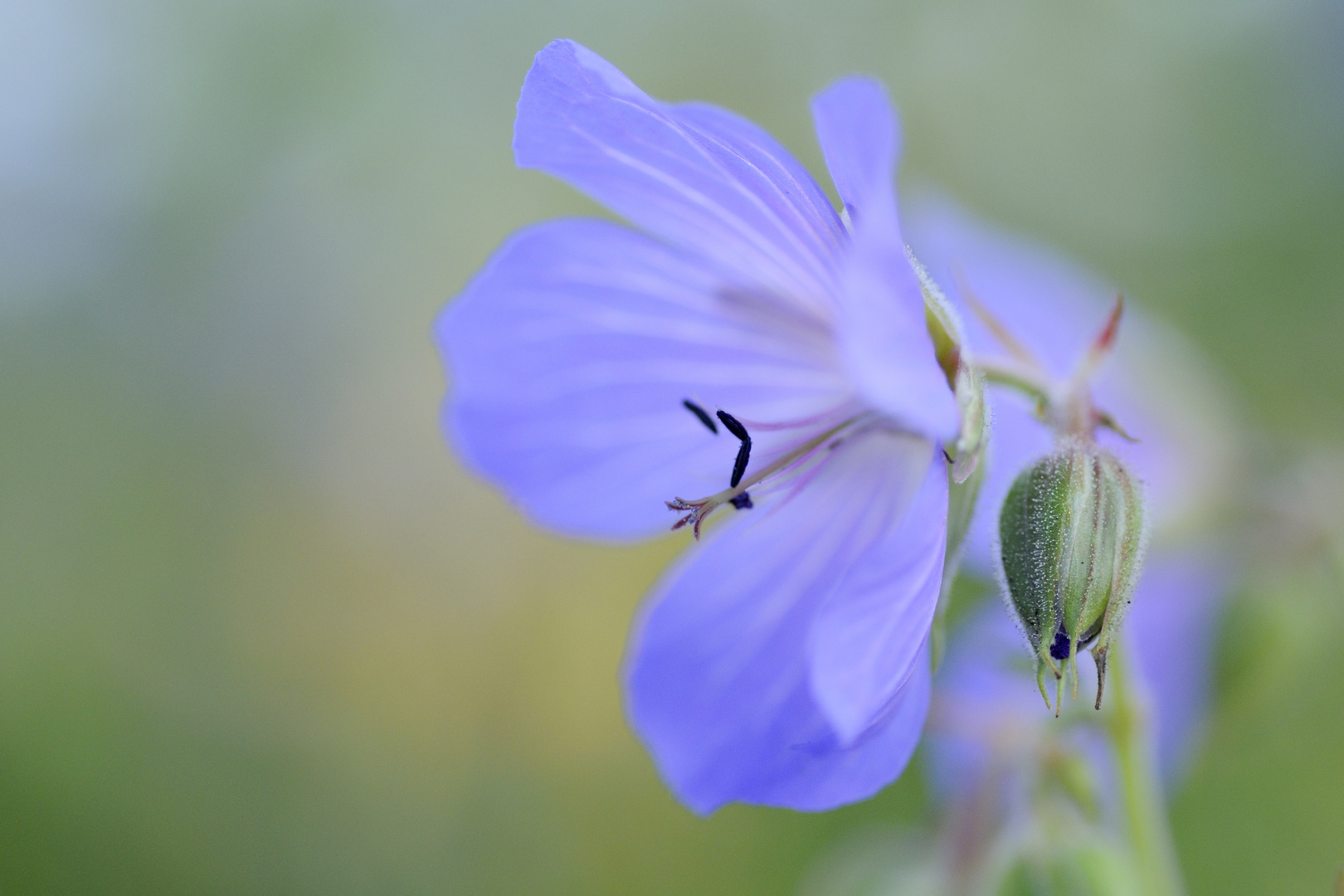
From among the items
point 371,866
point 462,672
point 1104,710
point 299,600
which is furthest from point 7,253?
point 1104,710

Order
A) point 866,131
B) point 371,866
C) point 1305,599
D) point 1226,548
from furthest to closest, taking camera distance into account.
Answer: point 371,866 → point 1226,548 → point 1305,599 → point 866,131

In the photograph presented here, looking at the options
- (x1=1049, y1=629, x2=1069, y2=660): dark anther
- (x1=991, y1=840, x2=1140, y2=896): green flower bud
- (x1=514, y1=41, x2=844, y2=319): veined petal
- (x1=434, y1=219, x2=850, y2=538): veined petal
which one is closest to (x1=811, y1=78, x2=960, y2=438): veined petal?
(x1=514, y1=41, x2=844, y2=319): veined petal

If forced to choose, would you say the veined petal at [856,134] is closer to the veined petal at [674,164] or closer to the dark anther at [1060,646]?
the veined petal at [674,164]

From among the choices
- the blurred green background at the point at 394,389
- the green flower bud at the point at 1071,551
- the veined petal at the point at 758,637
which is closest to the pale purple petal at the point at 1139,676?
the veined petal at the point at 758,637

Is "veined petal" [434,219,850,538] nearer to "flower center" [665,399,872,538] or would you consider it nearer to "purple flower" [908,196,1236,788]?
"flower center" [665,399,872,538]

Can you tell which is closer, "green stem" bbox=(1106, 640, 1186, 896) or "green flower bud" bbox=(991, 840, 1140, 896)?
"green stem" bbox=(1106, 640, 1186, 896)

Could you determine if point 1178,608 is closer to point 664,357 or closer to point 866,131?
point 664,357
